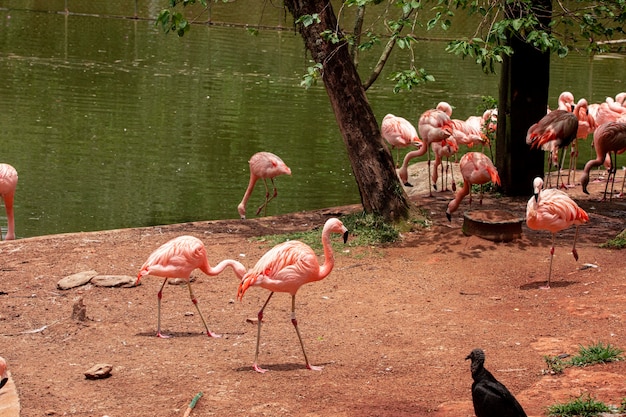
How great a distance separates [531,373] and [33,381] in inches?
136

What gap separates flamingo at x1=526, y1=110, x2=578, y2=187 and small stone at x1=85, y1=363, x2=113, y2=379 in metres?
6.40

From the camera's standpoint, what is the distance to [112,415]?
5.67m

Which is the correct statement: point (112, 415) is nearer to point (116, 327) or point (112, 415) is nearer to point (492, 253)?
point (116, 327)

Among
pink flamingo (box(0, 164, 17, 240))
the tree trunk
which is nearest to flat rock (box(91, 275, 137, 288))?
pink flamingo (box(0, 164, 17, 240))

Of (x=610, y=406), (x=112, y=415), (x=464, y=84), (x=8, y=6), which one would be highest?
(x=8, y=6)

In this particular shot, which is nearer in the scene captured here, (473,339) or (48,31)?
(473,339)

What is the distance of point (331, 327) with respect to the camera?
7512 millimetres

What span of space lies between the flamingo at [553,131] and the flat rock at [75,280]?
18.2ft

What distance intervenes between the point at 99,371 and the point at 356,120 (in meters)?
4.82

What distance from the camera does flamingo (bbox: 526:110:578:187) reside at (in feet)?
35.1

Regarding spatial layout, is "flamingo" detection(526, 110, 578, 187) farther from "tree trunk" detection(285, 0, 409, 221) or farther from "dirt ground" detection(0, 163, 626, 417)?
"tree trunk" detection(285, 0, 409, 221)

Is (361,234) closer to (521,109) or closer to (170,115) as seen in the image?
(521,109)

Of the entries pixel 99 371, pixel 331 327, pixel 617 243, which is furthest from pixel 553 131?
pixel 99 371

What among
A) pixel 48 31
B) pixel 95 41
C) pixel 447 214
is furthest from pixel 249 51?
pixel 447 214
